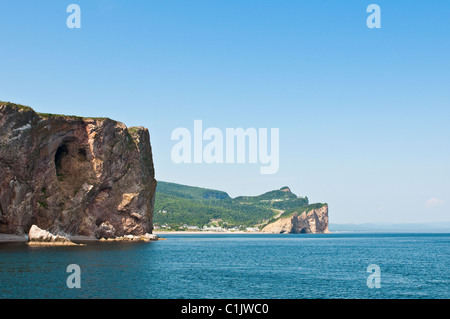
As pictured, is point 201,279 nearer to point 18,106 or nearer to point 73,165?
point 18,106

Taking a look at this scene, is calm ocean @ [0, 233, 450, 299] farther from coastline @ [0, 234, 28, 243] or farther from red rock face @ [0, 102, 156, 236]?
red rock face @ [0, 102, 156, 236]

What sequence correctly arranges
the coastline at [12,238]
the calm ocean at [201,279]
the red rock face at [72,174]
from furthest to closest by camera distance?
1. the coastline at [12,238]
2. the red rock face at [72,174]
3. the calm ocean at [201,279]

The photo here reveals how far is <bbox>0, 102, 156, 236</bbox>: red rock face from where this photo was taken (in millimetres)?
100375

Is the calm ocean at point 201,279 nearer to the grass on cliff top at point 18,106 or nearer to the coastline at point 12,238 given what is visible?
the coastline at point 12,238

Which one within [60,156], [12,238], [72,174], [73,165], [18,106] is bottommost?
[12,238]

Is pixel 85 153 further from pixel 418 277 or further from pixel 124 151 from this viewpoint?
pixel 418 277

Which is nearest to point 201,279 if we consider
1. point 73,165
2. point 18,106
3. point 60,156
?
point 18,106

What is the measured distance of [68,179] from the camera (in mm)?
120812

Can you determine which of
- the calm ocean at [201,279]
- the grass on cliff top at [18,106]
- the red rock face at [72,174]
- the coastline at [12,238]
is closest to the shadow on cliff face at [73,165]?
the red rock face at [72,174]

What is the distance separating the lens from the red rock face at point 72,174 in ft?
329

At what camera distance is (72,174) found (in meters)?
122

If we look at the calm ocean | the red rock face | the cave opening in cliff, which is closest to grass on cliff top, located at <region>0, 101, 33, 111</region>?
the red rock face

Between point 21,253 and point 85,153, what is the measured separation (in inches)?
2007

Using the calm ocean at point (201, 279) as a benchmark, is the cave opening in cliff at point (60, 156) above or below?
above
